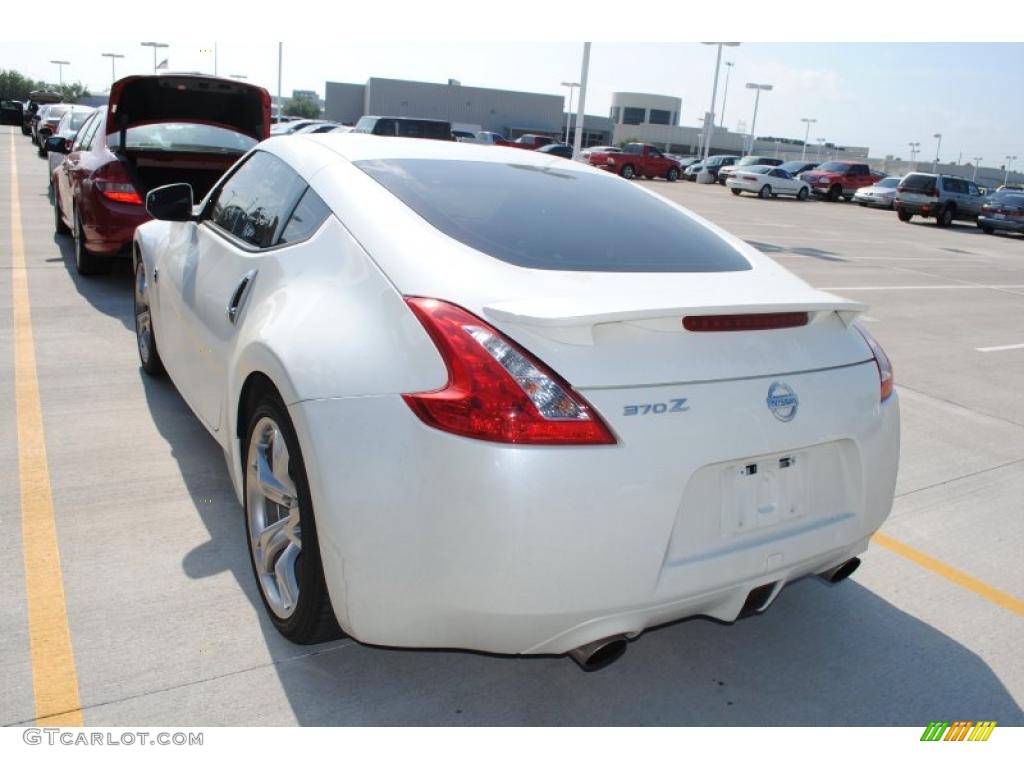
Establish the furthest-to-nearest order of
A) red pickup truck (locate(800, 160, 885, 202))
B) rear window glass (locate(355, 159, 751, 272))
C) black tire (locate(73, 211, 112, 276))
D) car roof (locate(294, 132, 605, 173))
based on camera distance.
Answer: red pickup truck (locate(800, 160, 885, 202)), black tire (locate(73, 211, 112, 276)), car roof (locate(294, 132, 605, 173)), rear window glass (locate(355, 159, 751, 272))

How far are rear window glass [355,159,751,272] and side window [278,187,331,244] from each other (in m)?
0.21

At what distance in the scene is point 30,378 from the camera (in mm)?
5262

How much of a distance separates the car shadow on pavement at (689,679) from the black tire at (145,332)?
2.27 meters

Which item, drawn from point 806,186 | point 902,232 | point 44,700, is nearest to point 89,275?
point 44,700

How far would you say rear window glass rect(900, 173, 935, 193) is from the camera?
28609 millimetres

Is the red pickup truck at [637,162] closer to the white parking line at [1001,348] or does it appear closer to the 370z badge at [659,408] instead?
the white parking line at [1001,348]

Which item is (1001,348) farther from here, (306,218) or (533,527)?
(533,527)

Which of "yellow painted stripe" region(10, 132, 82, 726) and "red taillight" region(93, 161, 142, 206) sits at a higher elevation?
"red taillight" region(93, 161, 142, 206)

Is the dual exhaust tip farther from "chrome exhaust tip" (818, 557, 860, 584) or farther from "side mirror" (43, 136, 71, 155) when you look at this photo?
"side mirror" (43, 136, 71, 155)

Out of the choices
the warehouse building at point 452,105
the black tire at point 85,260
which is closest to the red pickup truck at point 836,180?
the black tire at point 85,260

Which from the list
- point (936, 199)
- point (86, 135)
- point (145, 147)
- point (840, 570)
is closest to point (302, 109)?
point (936, 199)

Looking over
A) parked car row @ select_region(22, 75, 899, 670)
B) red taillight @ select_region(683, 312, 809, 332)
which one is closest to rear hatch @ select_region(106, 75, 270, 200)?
parked car row @ select_region(22, 75, 899, 670)

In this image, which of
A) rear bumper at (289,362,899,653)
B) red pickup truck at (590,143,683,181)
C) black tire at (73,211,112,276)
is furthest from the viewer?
red pickup truck at (590,143,683,181)

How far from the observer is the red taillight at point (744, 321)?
93.7 inches
